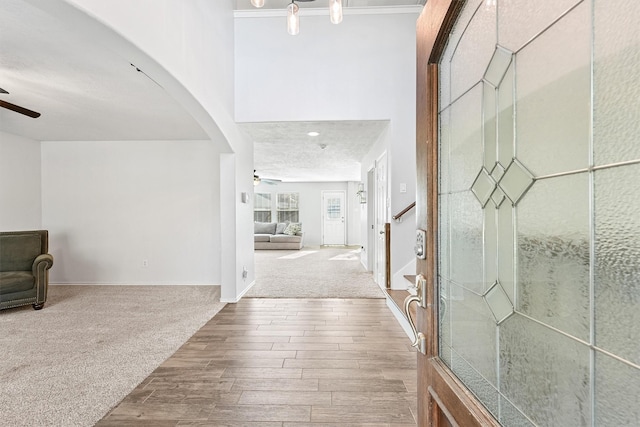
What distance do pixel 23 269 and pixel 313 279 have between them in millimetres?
4019

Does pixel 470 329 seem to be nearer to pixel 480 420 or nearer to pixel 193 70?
pixel 480 420

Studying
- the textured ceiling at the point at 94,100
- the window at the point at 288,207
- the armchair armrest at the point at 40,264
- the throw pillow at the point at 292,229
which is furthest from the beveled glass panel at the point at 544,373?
the window at the point at 288,207

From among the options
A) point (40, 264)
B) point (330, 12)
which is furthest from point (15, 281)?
point (330, 12)

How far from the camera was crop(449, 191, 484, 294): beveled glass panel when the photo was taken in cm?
77

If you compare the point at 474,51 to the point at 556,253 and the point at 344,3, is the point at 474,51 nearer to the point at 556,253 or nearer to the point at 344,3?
the point at 556,253

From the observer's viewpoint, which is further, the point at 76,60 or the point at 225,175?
the point at 225,175

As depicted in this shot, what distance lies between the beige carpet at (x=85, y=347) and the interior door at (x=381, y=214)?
237 centimetres

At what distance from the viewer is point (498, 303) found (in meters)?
0.69

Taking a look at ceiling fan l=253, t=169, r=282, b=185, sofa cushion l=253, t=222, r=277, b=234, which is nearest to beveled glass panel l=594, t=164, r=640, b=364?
ceiling fan l=253, t=169, r=282, b=185

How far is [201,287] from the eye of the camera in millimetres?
5016

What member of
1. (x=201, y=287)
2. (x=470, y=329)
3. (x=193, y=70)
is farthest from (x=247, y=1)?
(x=470, y=329)

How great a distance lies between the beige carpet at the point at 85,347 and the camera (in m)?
1.98

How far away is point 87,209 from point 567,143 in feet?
21.2

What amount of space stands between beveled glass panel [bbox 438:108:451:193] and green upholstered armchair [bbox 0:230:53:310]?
16.5 ft
